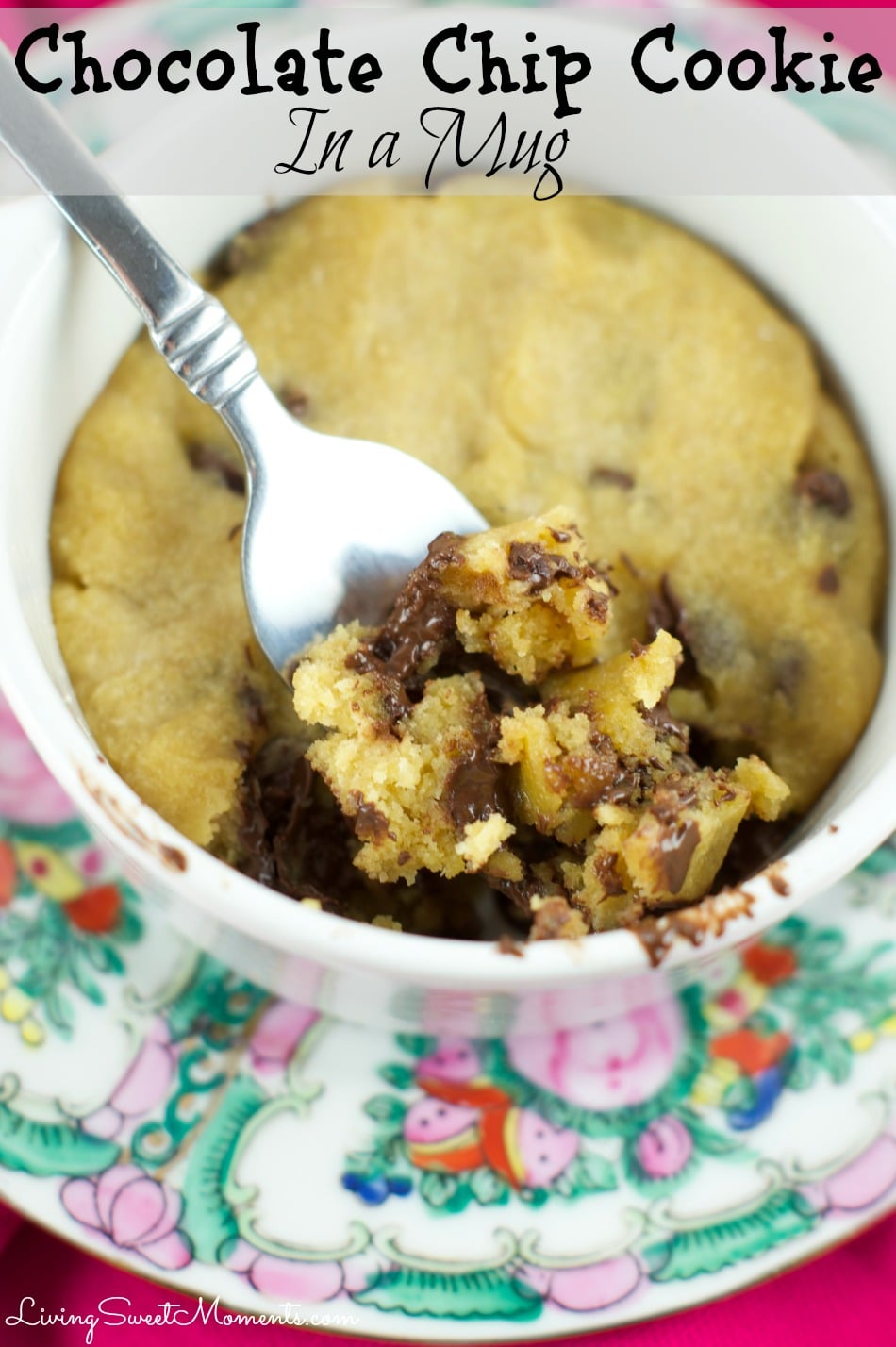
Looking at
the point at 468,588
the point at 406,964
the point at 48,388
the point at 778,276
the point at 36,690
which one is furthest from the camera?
the point at 778,276

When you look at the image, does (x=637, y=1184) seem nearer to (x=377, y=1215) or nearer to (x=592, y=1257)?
(x=592, y=1257)

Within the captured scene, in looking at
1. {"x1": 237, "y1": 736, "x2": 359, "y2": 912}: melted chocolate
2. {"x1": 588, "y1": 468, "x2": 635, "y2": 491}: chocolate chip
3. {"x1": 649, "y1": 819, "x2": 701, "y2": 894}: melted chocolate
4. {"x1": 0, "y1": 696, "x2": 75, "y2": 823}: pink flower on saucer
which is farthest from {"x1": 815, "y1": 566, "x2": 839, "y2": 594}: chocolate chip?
{"x1": 0, "y1": 696, "x2": 75, "y2": 823}: pink flower on saucer

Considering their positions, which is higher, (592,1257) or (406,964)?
(406,964)

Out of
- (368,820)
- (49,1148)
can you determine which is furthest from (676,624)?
(49,1148)

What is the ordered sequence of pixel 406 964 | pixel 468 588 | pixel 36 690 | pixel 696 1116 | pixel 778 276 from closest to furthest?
pixel 406 964 → pixel 36 690 → pixel 468 588 → pixel 696 1116 → pixel 778 276

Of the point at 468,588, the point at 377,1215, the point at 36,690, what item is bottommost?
the point at 377,1215

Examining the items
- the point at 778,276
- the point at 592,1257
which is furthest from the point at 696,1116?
the point at 778,276
